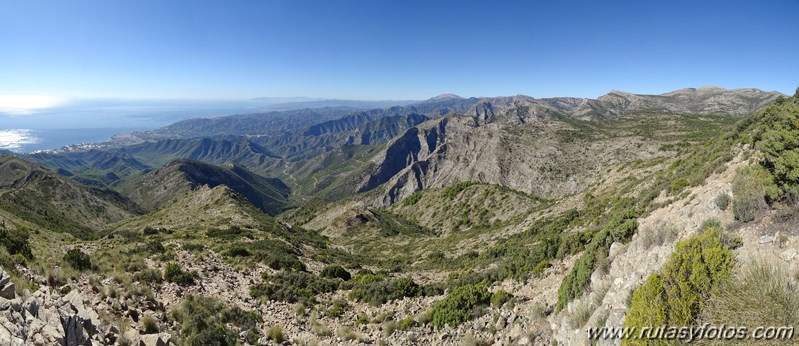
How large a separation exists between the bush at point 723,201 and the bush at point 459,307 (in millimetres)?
9650

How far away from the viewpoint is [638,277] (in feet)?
33.3

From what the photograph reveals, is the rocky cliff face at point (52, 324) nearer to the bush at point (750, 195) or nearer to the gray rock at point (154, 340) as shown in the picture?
the gray rock at point (154, 340)

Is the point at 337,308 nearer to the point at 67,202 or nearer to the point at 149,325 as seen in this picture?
the point at 149,325

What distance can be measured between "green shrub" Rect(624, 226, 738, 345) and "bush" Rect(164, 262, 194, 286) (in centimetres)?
2019

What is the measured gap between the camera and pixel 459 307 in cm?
1557

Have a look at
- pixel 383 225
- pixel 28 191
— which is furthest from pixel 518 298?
pixel 28 191

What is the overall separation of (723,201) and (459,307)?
11.0 meters

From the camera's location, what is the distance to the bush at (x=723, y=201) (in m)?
12.4

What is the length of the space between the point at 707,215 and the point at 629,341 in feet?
27.0

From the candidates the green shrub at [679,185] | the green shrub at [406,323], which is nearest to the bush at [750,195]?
the green shrub at [679,185]

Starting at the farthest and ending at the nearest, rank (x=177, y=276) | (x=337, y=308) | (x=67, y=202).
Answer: (x=67, y=202) → (x=337, y=308) → (x=177, y=276)

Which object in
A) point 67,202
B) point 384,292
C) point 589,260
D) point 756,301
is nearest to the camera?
point 756,301

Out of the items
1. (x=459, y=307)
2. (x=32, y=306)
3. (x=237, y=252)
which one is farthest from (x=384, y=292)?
(x=32, y=306)

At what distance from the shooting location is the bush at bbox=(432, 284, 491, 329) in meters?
14.9
